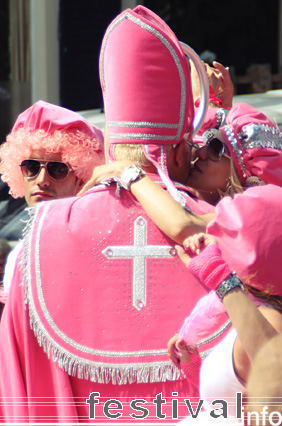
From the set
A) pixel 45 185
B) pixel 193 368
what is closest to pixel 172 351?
pixel 193 368

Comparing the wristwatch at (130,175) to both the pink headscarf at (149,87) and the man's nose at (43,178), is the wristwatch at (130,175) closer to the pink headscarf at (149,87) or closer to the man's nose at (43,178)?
the pink headscarf at (149,87)

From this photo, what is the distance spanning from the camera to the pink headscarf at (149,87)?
7.94ft

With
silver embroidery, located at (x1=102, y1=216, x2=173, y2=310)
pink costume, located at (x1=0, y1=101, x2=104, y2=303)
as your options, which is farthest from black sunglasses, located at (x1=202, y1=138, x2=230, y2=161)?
pink costume, located at (x1=0, y1=101, x2=104, y2=303)

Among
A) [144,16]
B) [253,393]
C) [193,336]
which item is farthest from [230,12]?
[253,393]

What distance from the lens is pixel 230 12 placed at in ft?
29.0

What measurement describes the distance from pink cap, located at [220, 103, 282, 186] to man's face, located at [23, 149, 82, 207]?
0.87 m

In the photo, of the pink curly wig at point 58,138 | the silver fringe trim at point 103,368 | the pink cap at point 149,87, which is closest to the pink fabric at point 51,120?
the pink curly wig at point 58,138

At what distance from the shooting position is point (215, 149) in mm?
2596

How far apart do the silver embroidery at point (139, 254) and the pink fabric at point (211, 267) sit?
15.3 inches

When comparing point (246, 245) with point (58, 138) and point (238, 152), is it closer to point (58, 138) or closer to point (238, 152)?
point (238, 152)

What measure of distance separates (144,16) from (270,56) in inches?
270

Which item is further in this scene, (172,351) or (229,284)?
(172,351)

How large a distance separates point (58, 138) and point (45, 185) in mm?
197

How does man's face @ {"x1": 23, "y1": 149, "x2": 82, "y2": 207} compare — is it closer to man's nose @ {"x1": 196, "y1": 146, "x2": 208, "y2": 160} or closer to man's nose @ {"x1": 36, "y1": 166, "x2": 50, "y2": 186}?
man's nose @ {"x1": 36, "y1": 166, "x2": 50, "y2": 186}
